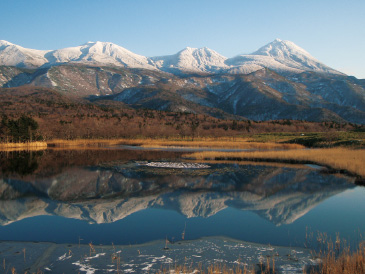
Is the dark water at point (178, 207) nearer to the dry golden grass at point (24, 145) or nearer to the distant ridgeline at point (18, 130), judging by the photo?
the dry golden grass at point (24, 145)

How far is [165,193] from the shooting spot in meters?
25.2

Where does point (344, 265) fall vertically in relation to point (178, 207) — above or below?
above

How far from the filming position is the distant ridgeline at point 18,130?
9525 centimetres

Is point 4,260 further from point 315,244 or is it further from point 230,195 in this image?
point 230,195

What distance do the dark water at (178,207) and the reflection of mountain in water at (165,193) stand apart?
0.06 m

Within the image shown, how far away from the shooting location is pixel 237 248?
45.4ft

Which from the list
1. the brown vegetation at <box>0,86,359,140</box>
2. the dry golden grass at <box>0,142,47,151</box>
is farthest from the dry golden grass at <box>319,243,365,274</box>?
the brown vegetation at <box>0,86,359,140</box>

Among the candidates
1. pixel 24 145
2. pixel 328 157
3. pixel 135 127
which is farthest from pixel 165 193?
pixel 135 127

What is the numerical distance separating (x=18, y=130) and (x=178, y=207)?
290 feet

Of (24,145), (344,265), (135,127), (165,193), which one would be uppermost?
(135,127)

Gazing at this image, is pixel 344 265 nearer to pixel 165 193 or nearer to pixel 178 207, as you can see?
pixel 178 207

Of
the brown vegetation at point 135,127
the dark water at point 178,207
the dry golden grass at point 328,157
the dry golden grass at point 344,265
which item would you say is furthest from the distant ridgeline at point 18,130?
the dry golden grass at point 344,265

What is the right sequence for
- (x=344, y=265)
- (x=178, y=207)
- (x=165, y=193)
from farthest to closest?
(x=165, y=193) → (x=178, y=207) → (x=344, y=265)

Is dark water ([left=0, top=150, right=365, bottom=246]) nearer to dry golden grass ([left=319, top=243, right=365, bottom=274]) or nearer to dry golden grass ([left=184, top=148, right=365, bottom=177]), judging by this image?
dry golden grass ([left=319, top=243, right=365, bottom=274])
